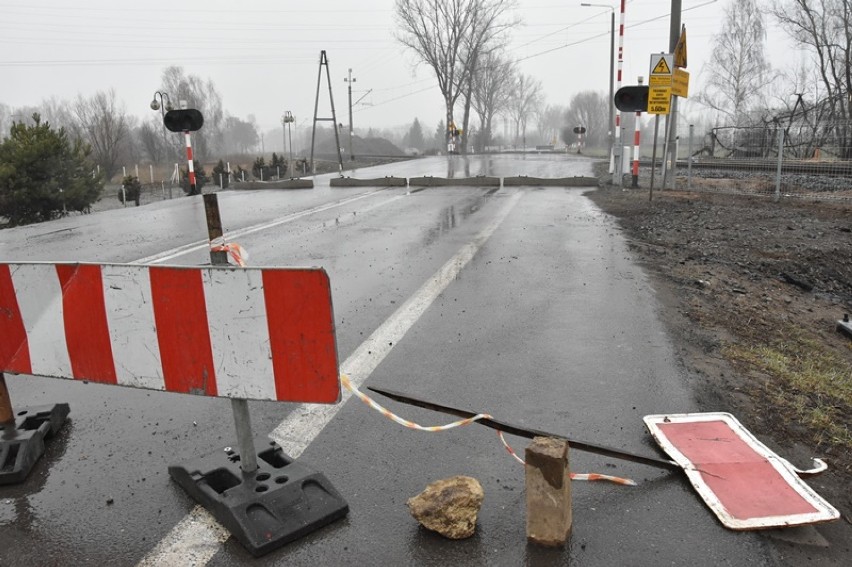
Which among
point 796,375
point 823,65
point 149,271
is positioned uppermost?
point 823,65

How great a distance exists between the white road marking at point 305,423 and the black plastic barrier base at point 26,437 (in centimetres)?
101

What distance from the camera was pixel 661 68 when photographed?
45.5 feet

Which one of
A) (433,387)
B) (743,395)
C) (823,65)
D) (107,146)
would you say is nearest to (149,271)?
(433,387)

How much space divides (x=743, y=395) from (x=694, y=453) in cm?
99

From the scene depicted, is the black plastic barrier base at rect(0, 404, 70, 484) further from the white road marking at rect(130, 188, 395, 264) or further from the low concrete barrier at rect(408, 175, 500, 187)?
the low concrete barrier at rect(408, 175, 500, 187)

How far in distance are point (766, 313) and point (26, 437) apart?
19.3 feet

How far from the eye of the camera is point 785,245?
8984mm

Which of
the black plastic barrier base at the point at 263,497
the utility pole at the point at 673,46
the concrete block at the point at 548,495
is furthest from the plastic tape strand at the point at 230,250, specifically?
the utility pole at the point at 673,46

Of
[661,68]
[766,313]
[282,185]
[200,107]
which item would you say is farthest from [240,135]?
[766,313]

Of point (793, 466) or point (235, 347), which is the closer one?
point (235, 347)

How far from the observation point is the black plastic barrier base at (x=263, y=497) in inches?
105

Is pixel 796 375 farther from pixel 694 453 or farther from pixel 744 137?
pixel 744 137

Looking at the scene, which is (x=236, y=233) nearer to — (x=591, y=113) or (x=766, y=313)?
(x=766, y=313)

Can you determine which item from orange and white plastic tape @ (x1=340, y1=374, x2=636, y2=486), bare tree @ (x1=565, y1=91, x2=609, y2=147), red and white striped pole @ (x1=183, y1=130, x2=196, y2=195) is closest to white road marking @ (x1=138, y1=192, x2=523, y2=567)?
orange and white plastic tape @ (x1=340, y1=374, x2=636, y2=486)
